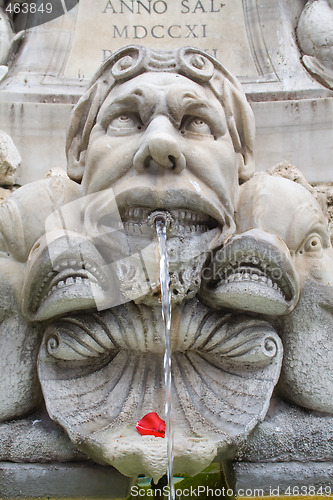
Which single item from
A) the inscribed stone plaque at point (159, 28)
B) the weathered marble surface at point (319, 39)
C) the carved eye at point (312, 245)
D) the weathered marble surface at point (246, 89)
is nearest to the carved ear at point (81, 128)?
the carved eye at point (312, 245)

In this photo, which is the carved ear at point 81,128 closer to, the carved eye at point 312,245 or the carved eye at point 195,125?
the carved eye at point 195,125

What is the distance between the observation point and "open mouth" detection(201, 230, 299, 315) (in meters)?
1.97

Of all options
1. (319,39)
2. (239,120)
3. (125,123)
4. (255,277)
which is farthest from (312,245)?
(319,39)

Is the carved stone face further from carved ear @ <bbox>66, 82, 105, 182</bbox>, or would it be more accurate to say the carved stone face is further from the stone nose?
carved ear @ <bbox>66, 82, 105, 182</bbox>

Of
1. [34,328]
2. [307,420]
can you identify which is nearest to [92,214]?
[34,328]

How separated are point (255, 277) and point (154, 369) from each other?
1.85 feet

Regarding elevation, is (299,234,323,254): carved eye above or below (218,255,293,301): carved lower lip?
above

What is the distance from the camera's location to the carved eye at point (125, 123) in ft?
7.16

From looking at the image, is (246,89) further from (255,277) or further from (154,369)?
(154,369)

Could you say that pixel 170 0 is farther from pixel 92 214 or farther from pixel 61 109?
pixel 92 214

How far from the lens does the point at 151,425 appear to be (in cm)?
194

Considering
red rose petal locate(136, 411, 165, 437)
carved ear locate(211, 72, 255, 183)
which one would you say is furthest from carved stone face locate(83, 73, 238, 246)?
red rose petal locate(136, 411, 165, 437)

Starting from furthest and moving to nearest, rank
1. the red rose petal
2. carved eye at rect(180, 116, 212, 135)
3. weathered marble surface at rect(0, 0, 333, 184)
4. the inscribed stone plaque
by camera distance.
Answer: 1. the inscribed stone plaque
2. weathered marble surface at rect(0, 0, 333, 184)
3. carved eye at rect(180, 116, 212, 135)
4. the red rose petal

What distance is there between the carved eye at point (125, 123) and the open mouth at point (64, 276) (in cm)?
49
